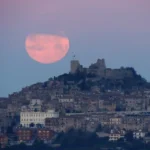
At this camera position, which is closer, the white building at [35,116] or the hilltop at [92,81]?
the white building at [35,116]

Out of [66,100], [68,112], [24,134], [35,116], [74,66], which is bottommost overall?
[24,134]

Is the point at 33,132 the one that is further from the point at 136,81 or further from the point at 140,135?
the point at 136,81

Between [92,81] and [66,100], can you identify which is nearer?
[66,100]

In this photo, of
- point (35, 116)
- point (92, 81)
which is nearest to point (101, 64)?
point (92, 81)

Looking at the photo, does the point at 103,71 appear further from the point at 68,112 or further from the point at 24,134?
the point at 24,134

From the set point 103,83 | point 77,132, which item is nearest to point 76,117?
point 77,132

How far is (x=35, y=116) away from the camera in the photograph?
6359 centimetres

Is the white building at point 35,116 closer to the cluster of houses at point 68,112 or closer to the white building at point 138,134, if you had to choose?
the cluster of houses at point 68,112

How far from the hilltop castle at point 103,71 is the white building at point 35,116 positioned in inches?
163

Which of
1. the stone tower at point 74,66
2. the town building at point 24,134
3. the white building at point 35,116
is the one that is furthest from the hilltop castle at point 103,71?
the town building at point 24,134

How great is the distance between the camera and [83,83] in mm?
68250

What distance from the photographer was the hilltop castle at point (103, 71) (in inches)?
2685

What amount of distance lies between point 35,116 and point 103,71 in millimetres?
5441

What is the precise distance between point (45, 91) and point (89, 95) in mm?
1483
